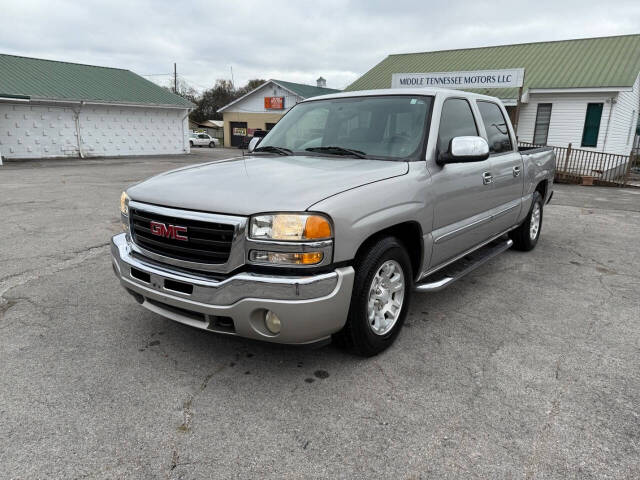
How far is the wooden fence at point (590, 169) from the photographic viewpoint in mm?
15016

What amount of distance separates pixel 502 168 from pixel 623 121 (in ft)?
61.7

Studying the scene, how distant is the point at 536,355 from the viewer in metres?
3.24

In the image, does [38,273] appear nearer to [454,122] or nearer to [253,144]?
[253,144]

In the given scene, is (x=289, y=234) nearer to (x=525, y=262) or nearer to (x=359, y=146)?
(x=359, y=146)

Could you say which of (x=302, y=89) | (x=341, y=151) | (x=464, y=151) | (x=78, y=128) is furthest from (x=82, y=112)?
(x=464, y=151)

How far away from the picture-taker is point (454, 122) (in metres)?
3.91

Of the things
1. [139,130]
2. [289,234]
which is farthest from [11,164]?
[289,234]

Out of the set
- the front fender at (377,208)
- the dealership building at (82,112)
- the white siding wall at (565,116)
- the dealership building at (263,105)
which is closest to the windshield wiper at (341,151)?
the front fender at (377,208)

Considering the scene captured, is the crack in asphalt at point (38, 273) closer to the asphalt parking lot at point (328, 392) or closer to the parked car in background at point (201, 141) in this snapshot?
the asphalt parking lot at point (328, 392)

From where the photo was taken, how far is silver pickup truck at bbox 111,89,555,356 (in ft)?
8.29

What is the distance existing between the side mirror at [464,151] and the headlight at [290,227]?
4.39 feet

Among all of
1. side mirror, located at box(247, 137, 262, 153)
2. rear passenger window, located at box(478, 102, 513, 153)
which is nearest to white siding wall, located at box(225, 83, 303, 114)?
side mirror, located at box(247, 137, 262, 153)

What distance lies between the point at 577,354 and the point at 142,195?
3228mm

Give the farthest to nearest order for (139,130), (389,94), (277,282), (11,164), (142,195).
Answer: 1. (139,130)
2. (11,164)
3. (389,94)
4. (142,195)
5. (277,282)
